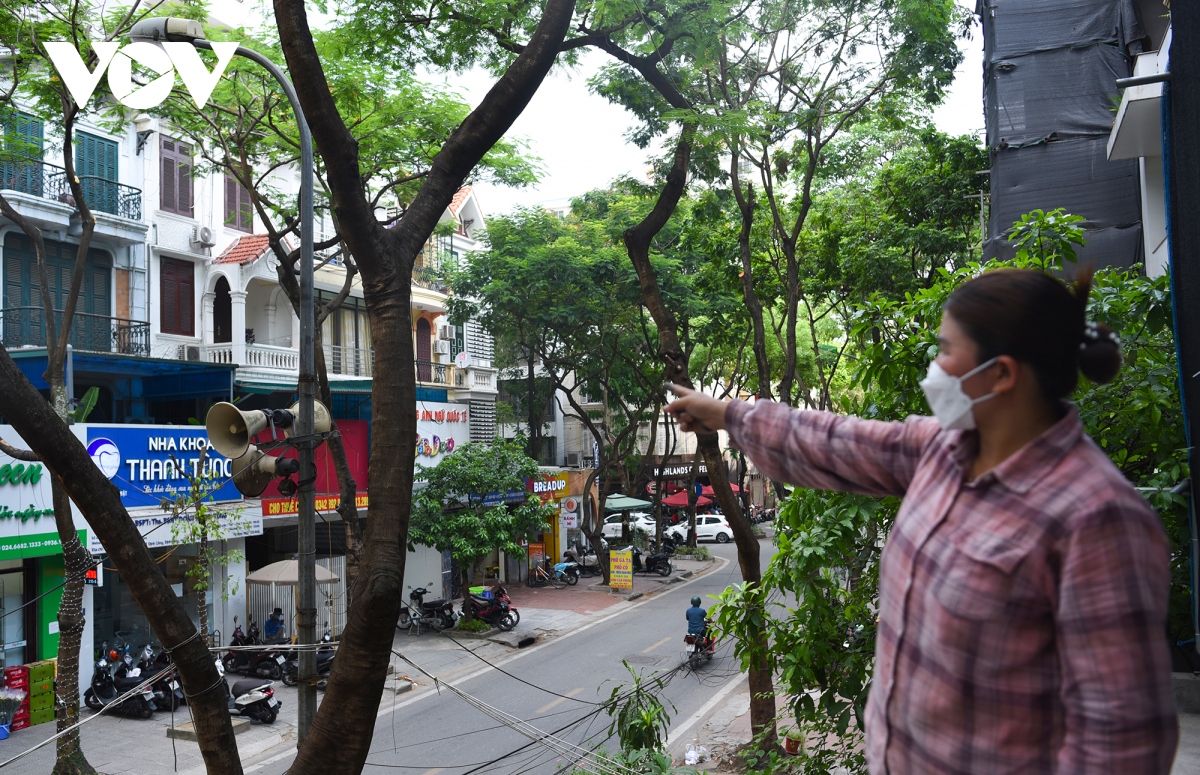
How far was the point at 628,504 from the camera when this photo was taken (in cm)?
2952

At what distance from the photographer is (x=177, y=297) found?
18.4m

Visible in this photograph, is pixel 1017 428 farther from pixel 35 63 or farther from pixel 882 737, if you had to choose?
pixel 35 63

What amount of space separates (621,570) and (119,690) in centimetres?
1348

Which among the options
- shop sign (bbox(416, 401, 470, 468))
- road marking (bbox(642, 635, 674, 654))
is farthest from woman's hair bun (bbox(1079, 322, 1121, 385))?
shop sign (bbox(416, 401, 470, 468))

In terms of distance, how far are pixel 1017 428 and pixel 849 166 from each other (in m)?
14.9

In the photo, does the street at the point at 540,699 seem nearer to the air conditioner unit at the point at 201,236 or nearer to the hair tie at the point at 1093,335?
the hair tie at the point at 1093,335

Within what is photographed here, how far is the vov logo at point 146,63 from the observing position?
4386 mm

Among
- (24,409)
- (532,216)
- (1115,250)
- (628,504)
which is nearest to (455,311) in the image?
(532,216)

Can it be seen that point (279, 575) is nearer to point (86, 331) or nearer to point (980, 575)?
point (86, 331)

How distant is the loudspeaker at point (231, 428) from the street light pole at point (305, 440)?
590 millimetres

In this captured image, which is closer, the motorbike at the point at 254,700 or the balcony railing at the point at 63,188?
the motorbike at the point at 254,700

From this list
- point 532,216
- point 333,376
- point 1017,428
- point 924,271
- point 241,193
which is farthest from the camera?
point 532,216

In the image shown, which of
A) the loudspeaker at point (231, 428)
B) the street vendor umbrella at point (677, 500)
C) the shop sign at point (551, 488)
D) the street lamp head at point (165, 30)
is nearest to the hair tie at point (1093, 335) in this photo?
the loudspeaker at point (231, 428)

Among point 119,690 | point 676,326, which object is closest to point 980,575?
point 676,326
